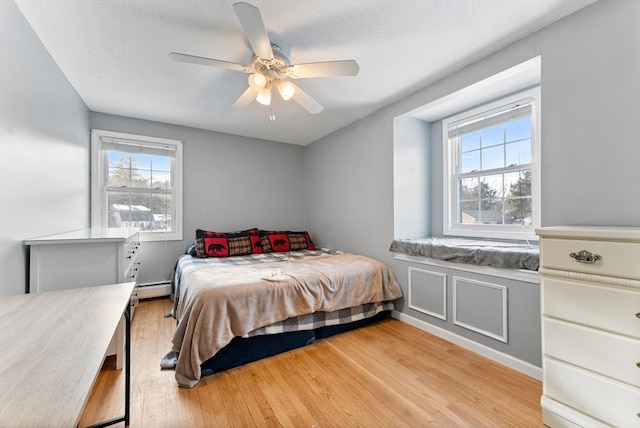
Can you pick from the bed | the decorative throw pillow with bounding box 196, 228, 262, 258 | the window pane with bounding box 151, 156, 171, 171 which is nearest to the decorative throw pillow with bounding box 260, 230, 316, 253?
the decorative throw pillow with bounding box 196, 228, 262, 258

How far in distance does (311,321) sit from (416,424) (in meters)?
1.09

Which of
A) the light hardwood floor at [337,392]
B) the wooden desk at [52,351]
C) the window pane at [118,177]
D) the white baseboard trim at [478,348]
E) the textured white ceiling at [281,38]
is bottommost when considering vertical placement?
the light hardwood floor at [337,392]

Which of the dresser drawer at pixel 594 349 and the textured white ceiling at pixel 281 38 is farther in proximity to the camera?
the textured white ceiling at pixel 281 38

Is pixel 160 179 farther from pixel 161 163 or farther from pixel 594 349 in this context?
pixel 594 349

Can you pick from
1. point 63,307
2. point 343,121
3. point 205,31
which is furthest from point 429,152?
point 63,307

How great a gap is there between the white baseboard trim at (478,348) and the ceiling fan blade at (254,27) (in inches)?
105

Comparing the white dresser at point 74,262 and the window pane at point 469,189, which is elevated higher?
the window pane at point 469,189

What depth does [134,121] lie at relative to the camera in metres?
3.46

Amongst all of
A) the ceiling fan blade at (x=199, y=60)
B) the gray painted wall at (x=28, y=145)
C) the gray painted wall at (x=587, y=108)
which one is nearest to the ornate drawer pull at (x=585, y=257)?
the gray painted wall at (x=587, y=108)

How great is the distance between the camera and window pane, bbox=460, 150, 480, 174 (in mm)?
2791

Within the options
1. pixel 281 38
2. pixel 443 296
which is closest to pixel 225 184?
pixel 281 38

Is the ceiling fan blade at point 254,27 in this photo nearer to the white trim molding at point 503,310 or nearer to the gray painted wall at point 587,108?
the gray painted wall at point 587,108

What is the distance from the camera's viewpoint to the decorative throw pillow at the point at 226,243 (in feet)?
11.1

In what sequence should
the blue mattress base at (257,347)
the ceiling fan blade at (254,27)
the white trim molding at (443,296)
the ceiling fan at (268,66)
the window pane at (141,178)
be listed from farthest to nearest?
the window pane at (141,178) → the white trim molding at (443,296) → the blue mattress base at (257,347) → the ceiling fan at (268,66) → the ceiling fan blade at (254,27)
